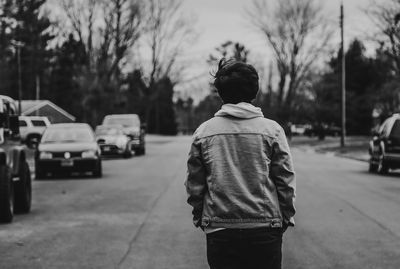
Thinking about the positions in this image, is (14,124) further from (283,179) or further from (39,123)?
(39,123)

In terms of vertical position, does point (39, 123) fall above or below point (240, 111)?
below

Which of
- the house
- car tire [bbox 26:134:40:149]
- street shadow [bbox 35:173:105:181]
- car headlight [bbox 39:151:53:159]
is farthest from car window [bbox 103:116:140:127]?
car headlight [bbox 39:151:53:159]

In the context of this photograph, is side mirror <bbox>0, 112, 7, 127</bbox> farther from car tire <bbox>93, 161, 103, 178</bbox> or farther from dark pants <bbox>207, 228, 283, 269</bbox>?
car tire <bbox>93, 161, 103, 178</bbox>

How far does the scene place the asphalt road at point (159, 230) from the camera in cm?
853

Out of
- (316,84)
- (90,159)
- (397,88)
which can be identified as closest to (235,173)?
(90,159)

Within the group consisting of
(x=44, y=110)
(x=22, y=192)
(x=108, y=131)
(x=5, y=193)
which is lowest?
(x=22, y=192)

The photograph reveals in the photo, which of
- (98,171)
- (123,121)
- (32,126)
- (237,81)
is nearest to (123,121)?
(123,121)

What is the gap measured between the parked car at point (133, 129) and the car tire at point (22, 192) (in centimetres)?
2191

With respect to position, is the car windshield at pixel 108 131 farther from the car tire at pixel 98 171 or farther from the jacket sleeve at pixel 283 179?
the jacket sleeve at pixel 283 179

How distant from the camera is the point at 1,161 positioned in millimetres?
11250

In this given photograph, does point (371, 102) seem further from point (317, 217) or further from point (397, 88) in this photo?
point (317, 217)

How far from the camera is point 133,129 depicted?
1446 inches

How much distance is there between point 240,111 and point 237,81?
0.55ft

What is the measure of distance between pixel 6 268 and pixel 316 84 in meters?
67.3
